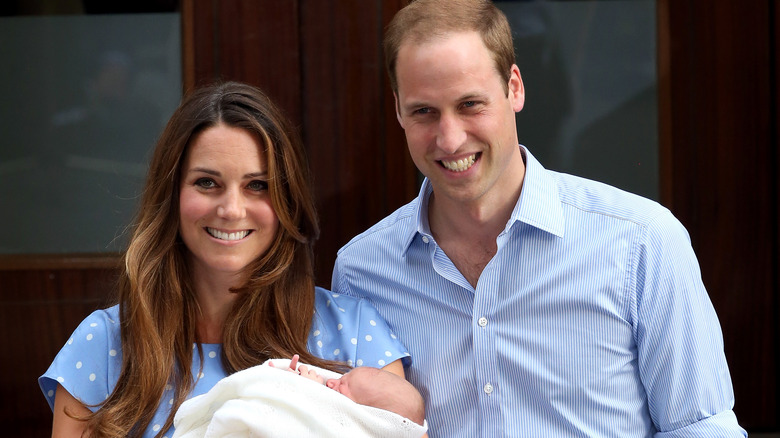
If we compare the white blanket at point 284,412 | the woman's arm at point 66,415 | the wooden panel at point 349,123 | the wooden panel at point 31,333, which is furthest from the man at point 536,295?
the wooden panel at point 31,333

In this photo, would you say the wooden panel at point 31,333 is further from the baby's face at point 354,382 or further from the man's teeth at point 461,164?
the man's teeth at point 461,164

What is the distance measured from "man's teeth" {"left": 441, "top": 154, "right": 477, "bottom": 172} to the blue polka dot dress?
440 millimetres

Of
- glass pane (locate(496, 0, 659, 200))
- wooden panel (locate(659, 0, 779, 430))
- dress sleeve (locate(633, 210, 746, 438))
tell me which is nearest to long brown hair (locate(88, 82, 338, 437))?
dress sleeve (locate(633, 210, 746, 438))

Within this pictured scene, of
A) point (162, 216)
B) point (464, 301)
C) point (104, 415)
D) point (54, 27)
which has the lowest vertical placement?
point (104, 415)

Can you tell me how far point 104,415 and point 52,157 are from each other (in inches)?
46.5

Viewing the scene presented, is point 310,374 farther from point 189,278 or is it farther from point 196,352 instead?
point 189,278

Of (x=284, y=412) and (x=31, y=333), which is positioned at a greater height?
(x=284, y=412)

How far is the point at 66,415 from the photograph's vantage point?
2293 millimetres

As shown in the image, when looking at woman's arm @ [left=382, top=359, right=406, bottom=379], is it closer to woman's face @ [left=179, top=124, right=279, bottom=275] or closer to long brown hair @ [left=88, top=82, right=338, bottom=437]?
long brown hair @ [left=88, top=82, right=338, bottom=437]

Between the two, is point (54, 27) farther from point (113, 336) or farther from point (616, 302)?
point (616, 302)

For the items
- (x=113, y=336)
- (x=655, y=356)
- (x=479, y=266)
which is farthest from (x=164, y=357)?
(x=655, y=356)

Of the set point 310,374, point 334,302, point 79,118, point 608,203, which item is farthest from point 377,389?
point 79,118

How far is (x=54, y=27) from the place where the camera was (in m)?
3.10

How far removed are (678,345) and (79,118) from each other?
1.99 meters
